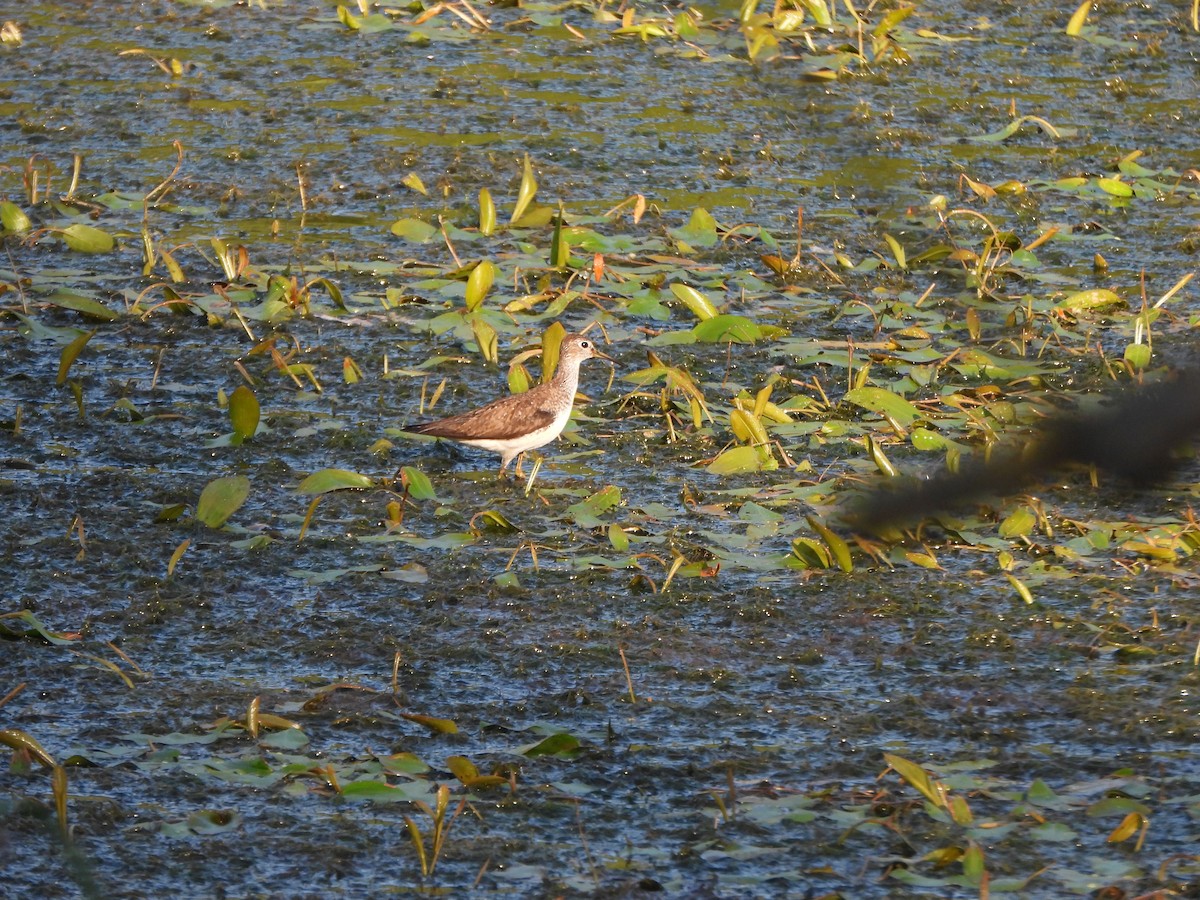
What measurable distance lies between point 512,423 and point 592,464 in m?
0.36

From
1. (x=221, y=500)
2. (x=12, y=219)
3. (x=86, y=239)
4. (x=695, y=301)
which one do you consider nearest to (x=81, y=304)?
(x=86, y=239)

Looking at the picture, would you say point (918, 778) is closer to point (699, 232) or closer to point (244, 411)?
point (244, 411)

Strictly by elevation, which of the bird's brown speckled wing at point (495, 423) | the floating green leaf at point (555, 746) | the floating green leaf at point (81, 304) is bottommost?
the floating green leaf at point (81, 304)

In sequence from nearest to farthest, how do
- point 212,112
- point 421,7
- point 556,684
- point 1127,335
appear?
point 556,684, point 1127,335, point 212,112, point 421,7

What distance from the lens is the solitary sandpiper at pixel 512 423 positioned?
18.7 ft

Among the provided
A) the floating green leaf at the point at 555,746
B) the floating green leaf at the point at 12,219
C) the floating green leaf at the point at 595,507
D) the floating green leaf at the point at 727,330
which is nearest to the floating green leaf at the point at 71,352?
the floating green leaf at the point at 12,219

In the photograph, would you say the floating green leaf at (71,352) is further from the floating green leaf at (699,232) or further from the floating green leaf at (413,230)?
the floating green leaf at (699,232)

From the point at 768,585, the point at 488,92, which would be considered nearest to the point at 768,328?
the point at 768,585

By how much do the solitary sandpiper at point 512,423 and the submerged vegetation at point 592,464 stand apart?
16 centimetres

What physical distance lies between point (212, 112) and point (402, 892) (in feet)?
21.4

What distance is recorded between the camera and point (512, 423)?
571 cm

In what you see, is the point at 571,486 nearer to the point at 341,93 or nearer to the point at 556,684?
the point at 556,684

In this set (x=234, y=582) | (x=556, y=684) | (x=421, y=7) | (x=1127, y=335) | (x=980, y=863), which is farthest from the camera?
(x=421, y=7)

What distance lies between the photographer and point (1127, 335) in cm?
680
